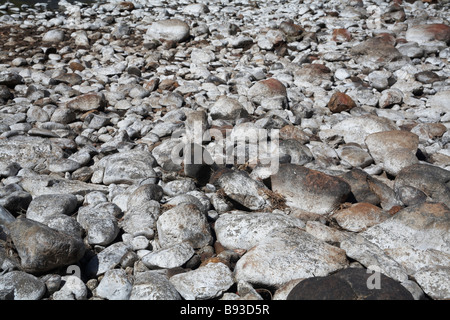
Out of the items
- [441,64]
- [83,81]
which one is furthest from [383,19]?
[83,81]

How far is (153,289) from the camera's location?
104 inches

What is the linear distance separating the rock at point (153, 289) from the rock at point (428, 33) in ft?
23.2

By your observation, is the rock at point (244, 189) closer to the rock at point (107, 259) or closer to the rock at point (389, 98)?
the rock at point (107, 259)

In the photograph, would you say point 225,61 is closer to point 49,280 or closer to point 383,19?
point 383,19

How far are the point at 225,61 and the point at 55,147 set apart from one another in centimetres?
358

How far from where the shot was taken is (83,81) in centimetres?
661

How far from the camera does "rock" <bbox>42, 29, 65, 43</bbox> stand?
7930 mm

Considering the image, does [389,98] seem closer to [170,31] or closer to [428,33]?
[428,33]

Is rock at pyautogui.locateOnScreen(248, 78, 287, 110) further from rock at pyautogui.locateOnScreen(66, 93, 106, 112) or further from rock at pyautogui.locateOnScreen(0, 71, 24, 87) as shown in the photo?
rock at pyautogui.locateOnScreen(0, 71, 24, 87)

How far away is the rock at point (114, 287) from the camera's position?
2713mm

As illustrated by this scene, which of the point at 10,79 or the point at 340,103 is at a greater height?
the point at 10,79

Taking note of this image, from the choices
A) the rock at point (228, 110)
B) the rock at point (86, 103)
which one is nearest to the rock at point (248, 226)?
the rock at point (228, 110)

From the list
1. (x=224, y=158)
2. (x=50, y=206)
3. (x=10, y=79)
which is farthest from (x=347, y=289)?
(x=10, y=79)

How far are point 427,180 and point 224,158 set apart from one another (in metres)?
Result: 1.97
